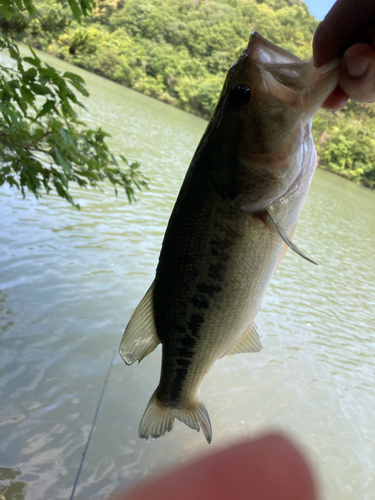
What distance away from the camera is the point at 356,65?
123 cm

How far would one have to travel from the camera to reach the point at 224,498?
115 inches

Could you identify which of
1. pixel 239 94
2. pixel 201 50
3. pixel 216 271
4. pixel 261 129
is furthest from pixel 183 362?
pixel 201 50

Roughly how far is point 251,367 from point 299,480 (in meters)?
1.52

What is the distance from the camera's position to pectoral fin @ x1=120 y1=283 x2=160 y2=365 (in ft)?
5.30

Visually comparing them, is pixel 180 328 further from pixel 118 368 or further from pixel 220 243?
pixel 118 368

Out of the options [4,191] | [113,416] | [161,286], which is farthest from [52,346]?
[4,191]

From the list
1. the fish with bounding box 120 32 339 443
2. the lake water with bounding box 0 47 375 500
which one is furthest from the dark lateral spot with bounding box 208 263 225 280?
the lake water with bounding box 0 47 375 500

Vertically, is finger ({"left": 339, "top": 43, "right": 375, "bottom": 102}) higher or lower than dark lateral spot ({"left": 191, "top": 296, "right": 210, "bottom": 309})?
higher

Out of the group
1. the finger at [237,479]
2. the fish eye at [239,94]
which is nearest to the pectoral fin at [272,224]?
the fish eye at [239,94]

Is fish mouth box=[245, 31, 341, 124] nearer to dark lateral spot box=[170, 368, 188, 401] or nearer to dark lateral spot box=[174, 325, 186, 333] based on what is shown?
dark lateral spot box=[174, 325, 186, 333]

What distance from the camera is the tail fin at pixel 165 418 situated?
5.81ft

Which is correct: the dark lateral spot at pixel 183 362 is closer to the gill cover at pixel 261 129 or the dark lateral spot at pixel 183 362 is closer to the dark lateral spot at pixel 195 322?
the dark lateral spot at pixel 195 322

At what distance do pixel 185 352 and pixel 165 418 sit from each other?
1.30 ft

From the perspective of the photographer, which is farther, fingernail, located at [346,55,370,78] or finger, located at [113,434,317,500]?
finger, located at [113,434,317,500]
